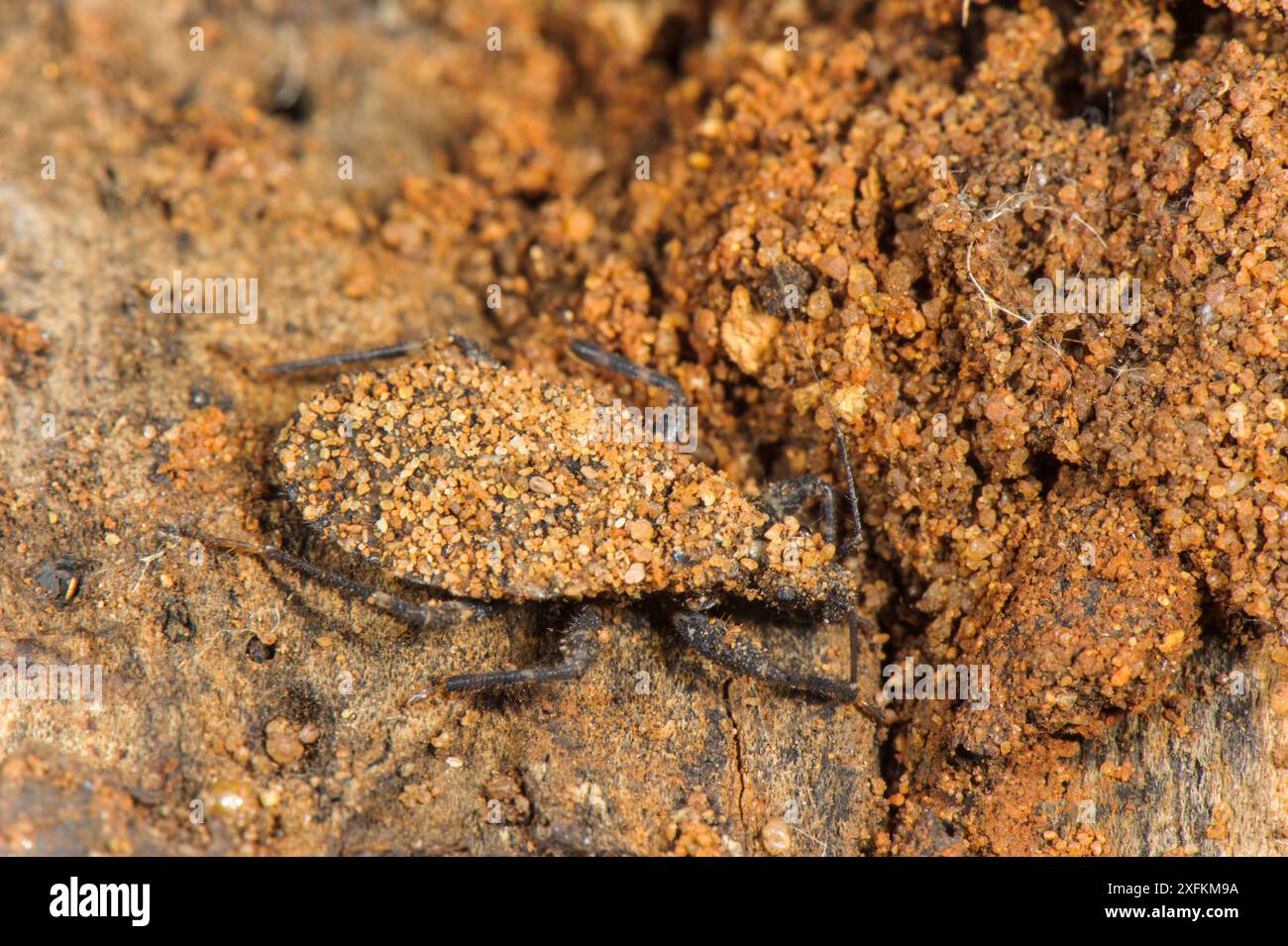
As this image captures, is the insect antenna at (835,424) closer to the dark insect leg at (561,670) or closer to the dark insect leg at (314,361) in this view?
the dark insect leg at (561,670)

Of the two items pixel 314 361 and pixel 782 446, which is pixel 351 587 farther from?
pixel 782 446

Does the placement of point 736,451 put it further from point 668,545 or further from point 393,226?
A: point 393,226

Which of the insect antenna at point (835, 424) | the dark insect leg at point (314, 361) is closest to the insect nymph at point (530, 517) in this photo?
the insect antenna at point (835, 424)

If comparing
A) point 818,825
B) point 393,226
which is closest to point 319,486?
point 393,226

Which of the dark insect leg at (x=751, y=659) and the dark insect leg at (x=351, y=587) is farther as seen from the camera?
the dark insect leg at (x=751, y=659)

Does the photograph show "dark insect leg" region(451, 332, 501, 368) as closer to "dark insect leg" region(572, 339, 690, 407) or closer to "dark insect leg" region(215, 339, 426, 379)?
"dark insect leg" region(215, 339, 426, 379)

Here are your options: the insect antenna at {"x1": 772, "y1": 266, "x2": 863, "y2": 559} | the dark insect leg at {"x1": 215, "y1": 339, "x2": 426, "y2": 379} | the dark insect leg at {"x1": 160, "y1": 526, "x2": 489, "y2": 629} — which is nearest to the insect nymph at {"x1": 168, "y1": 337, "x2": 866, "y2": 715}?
the dark insect leg at {"x1": 160, "y1": 526, "x2": 489, "y2": 629}
